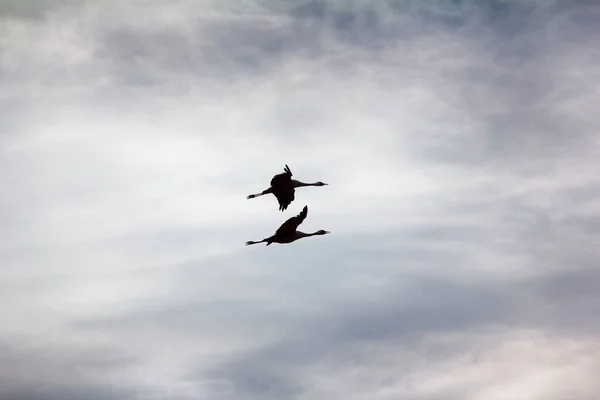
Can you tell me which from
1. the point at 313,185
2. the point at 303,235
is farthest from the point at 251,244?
the point at 313,185

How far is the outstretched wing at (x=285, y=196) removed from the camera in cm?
6341

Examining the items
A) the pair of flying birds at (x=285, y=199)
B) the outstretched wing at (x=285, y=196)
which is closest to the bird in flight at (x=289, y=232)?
the pair of flying birds at (x=285, y=199)

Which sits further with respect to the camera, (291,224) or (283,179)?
(283,179)

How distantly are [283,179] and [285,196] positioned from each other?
1.76 meters

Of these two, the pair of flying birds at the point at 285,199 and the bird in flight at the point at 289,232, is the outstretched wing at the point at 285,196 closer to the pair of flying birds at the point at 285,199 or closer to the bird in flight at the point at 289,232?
the pair of flying birds at the point at 285,199

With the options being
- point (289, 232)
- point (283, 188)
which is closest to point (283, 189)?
point (283, 188)

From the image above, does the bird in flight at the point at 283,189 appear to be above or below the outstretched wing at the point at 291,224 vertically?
above

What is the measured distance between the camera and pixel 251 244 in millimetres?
61000

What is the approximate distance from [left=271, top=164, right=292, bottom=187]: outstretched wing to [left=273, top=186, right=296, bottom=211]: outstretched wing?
0.57m

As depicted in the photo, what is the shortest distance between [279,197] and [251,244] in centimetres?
552

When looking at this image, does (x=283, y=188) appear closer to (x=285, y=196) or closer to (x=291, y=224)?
(x=285, y=196)

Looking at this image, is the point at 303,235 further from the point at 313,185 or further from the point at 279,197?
the point at 313,185

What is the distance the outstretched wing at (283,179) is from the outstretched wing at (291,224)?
508 centimetres

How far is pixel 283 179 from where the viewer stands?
62.8 meters
